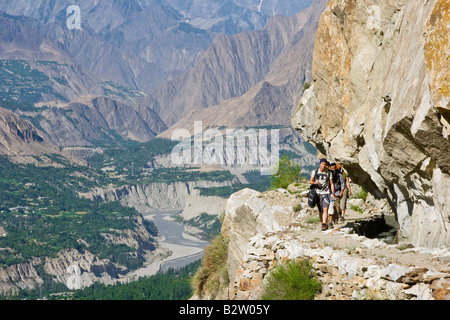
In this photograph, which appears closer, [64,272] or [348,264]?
[348,264]

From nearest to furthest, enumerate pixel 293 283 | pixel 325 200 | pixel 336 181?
pixel 293 283
pixel 325 200
pixel 336 181

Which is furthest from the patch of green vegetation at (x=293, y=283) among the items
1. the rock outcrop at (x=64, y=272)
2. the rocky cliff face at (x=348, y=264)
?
the rock outcrop at (x=64, y=272)

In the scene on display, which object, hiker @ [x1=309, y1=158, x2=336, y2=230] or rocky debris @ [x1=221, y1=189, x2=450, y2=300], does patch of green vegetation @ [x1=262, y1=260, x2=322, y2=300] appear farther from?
hiker @ [x1=309, y1=158, x2=336, y2=230]

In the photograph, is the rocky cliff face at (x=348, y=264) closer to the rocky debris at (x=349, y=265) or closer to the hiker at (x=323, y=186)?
the rocky debris at (x=349, y=265)

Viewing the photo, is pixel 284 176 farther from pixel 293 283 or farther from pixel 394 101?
pixel 293 283

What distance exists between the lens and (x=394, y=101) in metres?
16.2

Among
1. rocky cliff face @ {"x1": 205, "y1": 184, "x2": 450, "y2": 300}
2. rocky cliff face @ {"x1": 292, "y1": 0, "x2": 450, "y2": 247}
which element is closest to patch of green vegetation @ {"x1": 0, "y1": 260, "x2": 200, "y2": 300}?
rocky cliff face @ {"x1": 292, "y1": 0, "x2": 450, "y2": 247}

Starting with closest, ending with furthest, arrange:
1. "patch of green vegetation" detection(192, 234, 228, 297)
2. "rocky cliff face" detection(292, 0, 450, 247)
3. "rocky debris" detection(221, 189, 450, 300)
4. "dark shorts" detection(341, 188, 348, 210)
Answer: "rocky debris" detection(221, 189, 450, 300), "rocky cliff face" detection(292, 0, 450, 247), "dark shorts" detection(341, 188, 348, 210), "patch of green vegetation" detection(192, 234, 228, 297)

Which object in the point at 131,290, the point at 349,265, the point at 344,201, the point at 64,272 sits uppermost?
the point at 344,201

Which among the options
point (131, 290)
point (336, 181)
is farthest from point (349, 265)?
point (131, 290)

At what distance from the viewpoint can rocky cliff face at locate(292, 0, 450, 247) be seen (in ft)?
42.1

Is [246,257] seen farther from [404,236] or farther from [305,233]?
[404,236]
